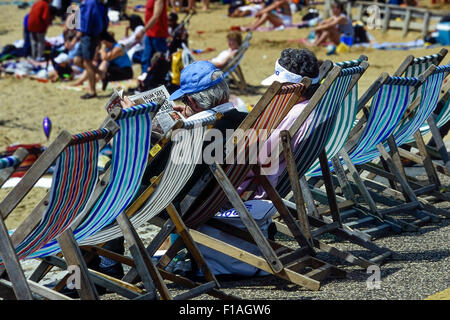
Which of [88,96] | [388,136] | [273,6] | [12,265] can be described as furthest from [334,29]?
[12,265]

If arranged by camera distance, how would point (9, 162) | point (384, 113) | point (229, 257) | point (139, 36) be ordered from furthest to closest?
point (139, 36), point (384, 113), point (229, 257), point (9, 162)

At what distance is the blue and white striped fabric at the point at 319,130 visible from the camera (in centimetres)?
436

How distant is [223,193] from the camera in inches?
160

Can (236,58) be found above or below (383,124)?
below

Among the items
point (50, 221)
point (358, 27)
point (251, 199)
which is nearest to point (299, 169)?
point (251, 199)

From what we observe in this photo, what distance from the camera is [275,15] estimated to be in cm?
1766

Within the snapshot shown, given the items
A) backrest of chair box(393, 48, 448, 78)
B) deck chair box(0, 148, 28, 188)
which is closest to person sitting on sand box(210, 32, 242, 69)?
backrest of chair box(393, 48, 448, 78)

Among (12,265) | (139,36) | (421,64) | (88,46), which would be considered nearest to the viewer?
(12,265)

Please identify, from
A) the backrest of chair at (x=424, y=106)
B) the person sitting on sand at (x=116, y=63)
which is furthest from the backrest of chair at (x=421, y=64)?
the person sitting on sand at (x=116, y=63)

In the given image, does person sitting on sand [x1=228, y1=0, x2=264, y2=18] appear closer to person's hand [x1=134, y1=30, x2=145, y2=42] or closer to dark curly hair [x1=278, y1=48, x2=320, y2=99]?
person's hand [x1=134, y1=30, x2=145, y2=42]

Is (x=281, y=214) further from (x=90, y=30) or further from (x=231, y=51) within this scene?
(x=231, y=51)

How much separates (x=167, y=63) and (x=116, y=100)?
6528 millimetres

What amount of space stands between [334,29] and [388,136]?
9.74 metres

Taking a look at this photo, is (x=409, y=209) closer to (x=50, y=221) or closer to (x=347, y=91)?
(x=347, y=91)
